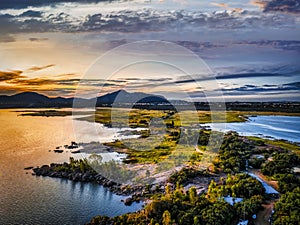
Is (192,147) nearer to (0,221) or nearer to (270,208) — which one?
(270,208)

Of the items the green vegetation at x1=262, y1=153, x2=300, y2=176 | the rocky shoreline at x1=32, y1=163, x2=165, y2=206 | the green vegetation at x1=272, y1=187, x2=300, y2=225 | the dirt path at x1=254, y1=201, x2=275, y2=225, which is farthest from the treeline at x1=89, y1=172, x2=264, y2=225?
the green vegetation at x1=262, y1=153, x2=300, y2=176

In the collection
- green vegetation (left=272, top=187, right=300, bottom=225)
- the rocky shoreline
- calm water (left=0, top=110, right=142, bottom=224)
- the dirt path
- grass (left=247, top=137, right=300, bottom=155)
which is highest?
green vegetation (left=272, top=187, right=300, bottom=225)

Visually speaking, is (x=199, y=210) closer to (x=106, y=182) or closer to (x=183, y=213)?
(x=183, y=213)

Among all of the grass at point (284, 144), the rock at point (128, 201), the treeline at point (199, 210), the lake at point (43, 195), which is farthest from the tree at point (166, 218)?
the grass at point (284, 144)

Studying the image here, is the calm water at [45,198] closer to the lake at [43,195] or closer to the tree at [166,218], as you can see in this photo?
the lake at [43,195]

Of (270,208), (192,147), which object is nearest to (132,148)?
(192,147)

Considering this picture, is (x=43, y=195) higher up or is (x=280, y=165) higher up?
(x=280, y=165)

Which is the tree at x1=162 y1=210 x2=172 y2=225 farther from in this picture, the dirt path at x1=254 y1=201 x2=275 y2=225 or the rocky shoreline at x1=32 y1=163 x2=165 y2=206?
the rocky shoreline at x1=32 y1=163 x2=165 y2=206

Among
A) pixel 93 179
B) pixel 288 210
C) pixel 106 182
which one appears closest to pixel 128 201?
pixel 106 182
